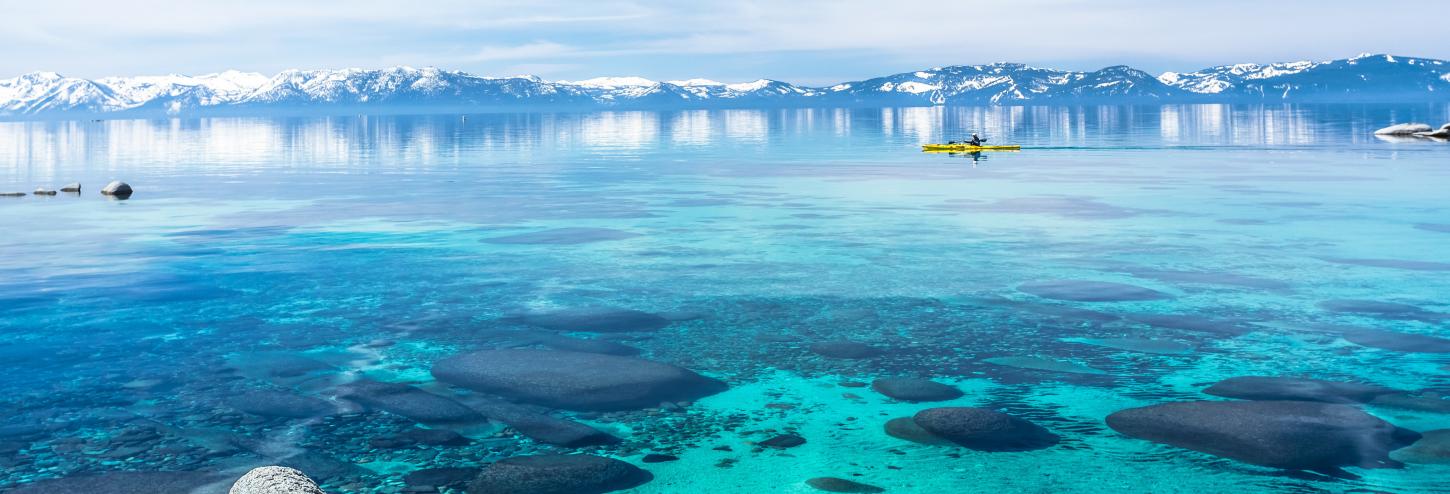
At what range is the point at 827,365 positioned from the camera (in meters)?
20.5

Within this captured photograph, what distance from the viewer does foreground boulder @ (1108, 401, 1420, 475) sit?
14.9 meters

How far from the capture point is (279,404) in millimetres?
18141

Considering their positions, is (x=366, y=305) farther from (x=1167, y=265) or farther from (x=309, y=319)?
(x=1167, y=265)

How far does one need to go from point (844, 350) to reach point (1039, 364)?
3560mm

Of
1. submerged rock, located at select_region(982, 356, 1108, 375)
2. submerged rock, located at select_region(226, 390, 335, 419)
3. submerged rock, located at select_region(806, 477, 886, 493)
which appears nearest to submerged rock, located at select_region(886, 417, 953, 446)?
submerged rock, located at select_region(806, 477, 886, 493)

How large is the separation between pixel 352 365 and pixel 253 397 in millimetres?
2416

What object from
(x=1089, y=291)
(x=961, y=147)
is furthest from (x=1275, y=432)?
(x=961, y=147)

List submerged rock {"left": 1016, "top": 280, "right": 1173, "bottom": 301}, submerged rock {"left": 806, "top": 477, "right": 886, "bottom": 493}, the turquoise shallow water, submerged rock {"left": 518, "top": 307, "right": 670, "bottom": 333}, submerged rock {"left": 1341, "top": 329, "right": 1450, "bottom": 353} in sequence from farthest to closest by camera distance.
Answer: submerged rock {"left": 1016, "top": 280, "right": 1173, "bottom": 301}
submerged rock {"left": 518, "top": 307, "right": 670, "bottom": 333}
submerged rock {"left": 1341, "top": 329, "right": 1450, "bottom": 353}
the turquoise shallow water
submerged rock {"left": 806, "top": 477, "right": 886, "bottom": 493}

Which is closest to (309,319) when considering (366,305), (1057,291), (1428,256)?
(366,305)

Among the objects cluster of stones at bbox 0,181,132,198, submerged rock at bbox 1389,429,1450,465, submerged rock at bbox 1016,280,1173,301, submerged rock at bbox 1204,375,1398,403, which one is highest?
cluster of stones at bbox 0,181,132,198

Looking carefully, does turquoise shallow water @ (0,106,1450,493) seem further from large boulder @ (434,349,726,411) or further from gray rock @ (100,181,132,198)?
gray rock @ (100,181,132,198)

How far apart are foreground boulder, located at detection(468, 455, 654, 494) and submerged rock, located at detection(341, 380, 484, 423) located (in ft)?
8.09

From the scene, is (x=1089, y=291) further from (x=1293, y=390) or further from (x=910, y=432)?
(x=910, y=432)

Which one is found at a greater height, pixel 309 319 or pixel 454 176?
pixel 454 176
